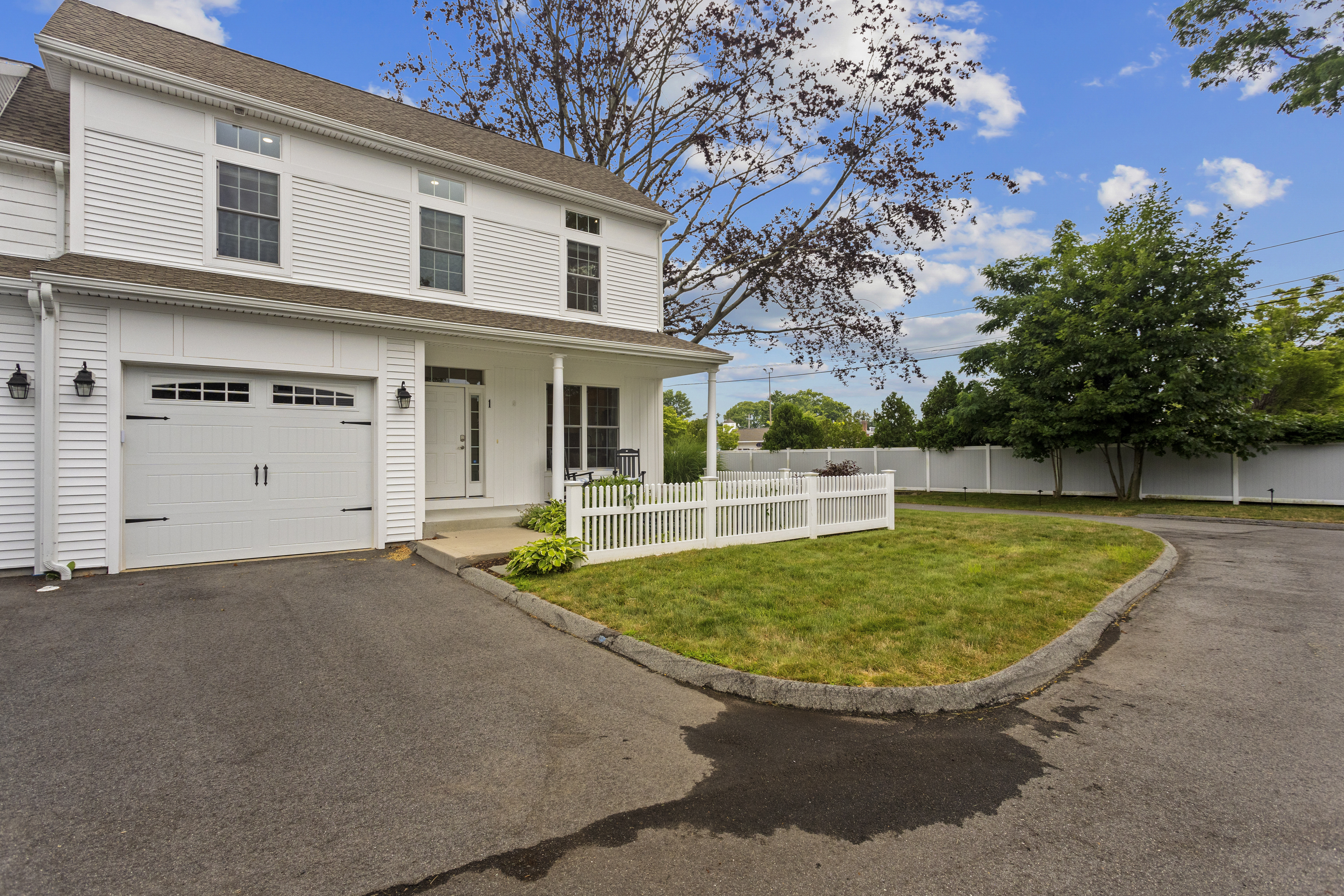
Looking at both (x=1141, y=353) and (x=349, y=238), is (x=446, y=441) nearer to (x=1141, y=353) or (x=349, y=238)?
(x=349, y=238)

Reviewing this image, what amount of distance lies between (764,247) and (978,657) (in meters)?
15.9

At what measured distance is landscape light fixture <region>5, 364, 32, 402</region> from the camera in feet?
22.5

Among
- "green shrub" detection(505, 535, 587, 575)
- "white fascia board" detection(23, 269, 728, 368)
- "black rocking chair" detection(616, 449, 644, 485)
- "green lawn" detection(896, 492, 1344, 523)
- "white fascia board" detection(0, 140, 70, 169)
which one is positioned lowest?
"green lawn" detection(896, 492, 1344, 523)

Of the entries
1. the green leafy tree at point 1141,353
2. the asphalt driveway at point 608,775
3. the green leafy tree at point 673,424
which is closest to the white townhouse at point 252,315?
the asphalt driveway at point 608,775

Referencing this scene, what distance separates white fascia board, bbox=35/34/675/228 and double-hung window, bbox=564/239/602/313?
856 mm

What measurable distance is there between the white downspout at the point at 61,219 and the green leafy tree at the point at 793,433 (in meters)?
22.4

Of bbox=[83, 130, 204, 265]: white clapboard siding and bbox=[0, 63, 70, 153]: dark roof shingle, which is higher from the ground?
bbox=[0, 63, 70, 153]: dark roof shingle

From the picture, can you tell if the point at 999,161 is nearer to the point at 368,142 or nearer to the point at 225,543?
the point at 368,142

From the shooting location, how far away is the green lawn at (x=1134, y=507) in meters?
13.5

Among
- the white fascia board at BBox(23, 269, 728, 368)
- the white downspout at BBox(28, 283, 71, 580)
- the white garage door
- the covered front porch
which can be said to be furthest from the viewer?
the covered front porch

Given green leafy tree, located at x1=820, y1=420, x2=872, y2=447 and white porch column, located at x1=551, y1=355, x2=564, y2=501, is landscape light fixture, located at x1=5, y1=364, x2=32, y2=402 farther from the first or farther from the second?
→ green leafy tree, located at x1=820, y1=420, x2=872, y2=447

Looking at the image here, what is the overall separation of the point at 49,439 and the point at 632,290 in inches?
348

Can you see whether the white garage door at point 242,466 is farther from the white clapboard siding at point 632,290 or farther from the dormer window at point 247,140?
the white clapboard siding at point 632,290

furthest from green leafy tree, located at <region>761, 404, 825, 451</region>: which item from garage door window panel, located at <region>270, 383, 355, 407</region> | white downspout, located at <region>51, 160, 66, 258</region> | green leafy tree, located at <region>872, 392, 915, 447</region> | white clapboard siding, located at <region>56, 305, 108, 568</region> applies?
white downspout, located at <region>51, 160, 66, 258</region>
